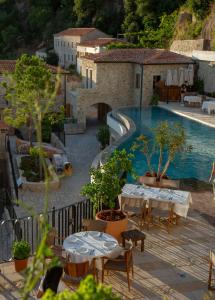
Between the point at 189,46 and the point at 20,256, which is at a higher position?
the point at 189,46


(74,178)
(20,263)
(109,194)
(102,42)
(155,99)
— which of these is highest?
(102,42)

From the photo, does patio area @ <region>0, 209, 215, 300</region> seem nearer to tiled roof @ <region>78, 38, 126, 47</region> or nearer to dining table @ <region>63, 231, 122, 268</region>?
dining table @ <region>63, 231, 122, 268</region>

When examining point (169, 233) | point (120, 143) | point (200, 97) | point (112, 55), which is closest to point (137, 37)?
point (112, 55)

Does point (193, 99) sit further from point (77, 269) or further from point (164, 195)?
point (77, 269)

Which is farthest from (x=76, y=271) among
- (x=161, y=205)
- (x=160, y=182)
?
(x=160, y=182)

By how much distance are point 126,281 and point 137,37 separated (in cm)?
5216

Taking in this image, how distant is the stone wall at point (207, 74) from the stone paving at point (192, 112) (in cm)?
276

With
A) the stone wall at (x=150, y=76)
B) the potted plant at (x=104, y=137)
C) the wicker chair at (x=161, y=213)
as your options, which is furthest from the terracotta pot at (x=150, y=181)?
the stone wall at (x=150, y=76)

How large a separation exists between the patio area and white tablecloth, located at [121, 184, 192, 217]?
591 mm

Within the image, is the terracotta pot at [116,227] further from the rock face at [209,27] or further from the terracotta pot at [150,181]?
the rock face at [209,27]

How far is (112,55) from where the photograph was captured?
32000mm

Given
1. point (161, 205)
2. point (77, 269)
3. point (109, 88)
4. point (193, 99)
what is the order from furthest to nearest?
point (109, 88)
point (193, 99)
point (161, 205)
point (77, 269)

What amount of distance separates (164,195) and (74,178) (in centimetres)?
1209

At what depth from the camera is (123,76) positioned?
3231cm
